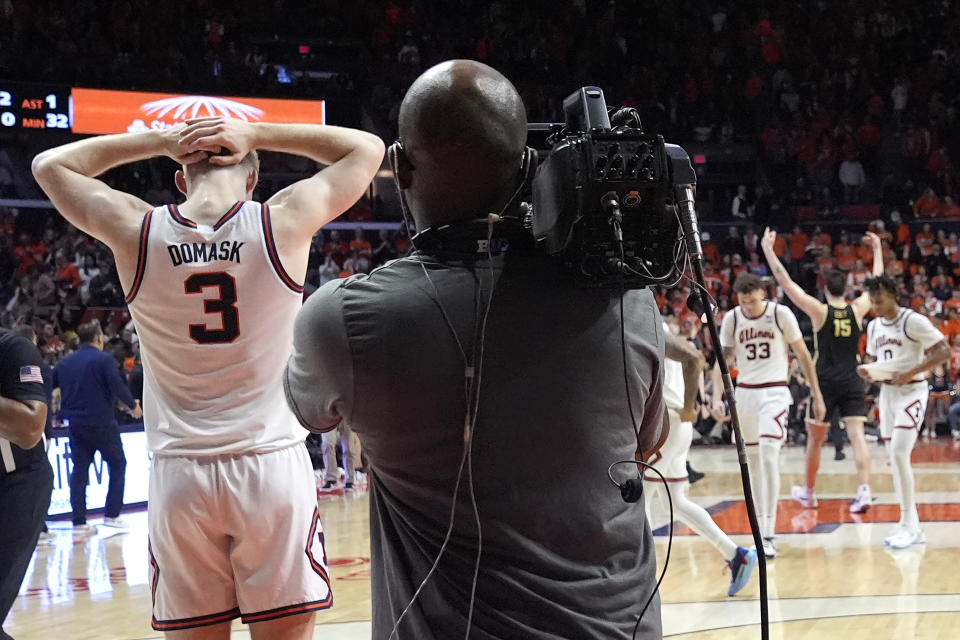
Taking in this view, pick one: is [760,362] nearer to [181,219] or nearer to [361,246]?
[181,219]

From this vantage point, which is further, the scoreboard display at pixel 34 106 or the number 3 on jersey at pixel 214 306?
the scoreboard display at pixel 34 106

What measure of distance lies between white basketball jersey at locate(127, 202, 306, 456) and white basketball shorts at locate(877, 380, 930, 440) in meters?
6.57

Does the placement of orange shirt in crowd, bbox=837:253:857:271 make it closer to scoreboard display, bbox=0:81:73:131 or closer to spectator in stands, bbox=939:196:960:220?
spectator in stands, bbox=939:196:960:220

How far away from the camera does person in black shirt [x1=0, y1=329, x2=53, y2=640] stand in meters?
3.81

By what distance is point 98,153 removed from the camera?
3.07m

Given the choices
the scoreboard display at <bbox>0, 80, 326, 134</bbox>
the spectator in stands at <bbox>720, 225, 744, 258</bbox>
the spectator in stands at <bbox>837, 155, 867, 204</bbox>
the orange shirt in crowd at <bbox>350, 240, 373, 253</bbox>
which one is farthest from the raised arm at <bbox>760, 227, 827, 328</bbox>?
the spectator in stands at <bbox>837, 155, 867, 204</bbox>

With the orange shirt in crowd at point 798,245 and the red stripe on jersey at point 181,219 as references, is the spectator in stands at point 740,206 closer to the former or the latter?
the orange shirt in crowd at point 798,245

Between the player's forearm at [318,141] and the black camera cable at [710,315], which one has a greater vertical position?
the player's forearm at [318,141]

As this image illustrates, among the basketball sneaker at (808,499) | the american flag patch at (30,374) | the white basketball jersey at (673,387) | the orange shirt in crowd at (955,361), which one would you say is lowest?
the basketball sneaker at (808,499)

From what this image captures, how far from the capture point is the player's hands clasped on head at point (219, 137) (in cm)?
295

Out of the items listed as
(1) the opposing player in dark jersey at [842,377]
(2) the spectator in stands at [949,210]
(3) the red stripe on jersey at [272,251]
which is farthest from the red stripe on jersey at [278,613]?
(2) the spectator in stands at [949,210]

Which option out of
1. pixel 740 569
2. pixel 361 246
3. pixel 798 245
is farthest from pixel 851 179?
pixel 740 569

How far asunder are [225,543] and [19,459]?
1431 millimetres

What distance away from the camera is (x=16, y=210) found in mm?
19172
